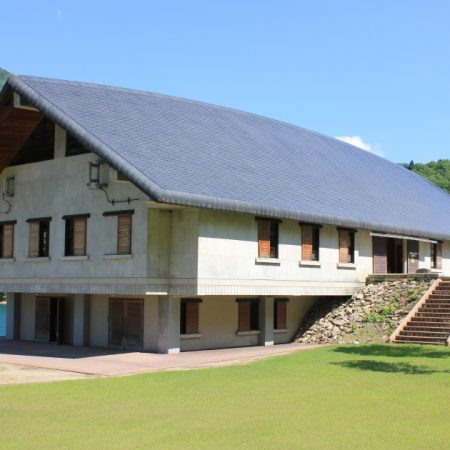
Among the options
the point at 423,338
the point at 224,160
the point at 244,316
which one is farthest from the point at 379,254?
Answer: the point at 224,160

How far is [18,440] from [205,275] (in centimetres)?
1311

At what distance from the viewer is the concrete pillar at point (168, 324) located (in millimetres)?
24422

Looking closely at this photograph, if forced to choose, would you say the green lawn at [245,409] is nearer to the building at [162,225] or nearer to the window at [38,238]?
the building at [162,225]

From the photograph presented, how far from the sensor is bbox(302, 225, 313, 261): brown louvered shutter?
28.4 m

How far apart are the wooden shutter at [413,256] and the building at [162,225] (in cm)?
152

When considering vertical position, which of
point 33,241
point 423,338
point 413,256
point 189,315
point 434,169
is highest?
point 434,169

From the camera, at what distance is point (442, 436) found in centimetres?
1114

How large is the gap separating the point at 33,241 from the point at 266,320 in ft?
32.3

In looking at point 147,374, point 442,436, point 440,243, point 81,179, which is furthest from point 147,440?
point 440,243

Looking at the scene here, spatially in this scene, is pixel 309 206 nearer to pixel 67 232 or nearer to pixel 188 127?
pixel 188 127

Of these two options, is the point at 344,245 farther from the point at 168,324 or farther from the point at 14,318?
the point at 14,318

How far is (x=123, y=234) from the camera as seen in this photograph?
81.1 ft

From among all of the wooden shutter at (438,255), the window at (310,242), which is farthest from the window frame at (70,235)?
the wooden shutter at (438,255)

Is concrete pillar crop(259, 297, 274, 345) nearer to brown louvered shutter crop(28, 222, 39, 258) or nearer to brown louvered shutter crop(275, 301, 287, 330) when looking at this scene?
brown louvered shutter crop(275, 301, 287, 330)
